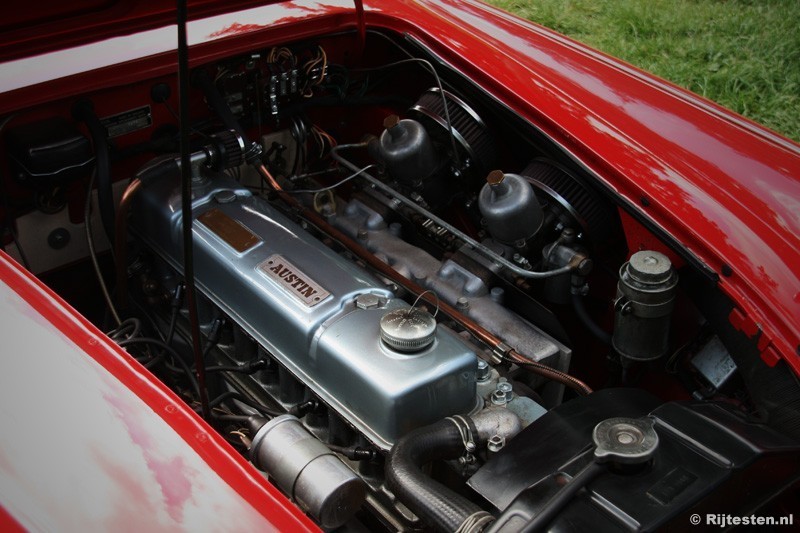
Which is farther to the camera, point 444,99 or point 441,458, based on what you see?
point 444,99

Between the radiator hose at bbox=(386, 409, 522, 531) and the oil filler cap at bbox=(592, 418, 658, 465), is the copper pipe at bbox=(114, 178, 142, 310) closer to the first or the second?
the radiator hose at bbox=(386, 409, 522, 531)

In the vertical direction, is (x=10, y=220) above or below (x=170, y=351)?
above

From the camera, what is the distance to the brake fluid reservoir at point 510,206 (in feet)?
6.06

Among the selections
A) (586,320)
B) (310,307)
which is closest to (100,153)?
(310,307)

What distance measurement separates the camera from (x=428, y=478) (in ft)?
4.45

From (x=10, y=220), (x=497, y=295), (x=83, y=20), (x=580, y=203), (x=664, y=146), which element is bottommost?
(x=497, y=295)

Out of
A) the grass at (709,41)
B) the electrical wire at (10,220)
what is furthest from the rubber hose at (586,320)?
the grass at (709,41)

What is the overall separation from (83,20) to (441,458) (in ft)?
3.99

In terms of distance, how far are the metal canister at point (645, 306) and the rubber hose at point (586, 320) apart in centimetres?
14

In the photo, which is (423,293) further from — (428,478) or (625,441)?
(625,441)

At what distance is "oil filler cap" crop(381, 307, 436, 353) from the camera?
5.01 ft

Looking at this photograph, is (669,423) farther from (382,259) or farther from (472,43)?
(472,43)

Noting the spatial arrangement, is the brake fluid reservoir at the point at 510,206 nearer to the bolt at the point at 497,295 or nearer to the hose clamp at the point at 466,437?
the bolt at the point at 497,295

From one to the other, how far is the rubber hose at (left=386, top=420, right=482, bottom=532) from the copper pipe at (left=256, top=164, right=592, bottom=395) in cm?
31
